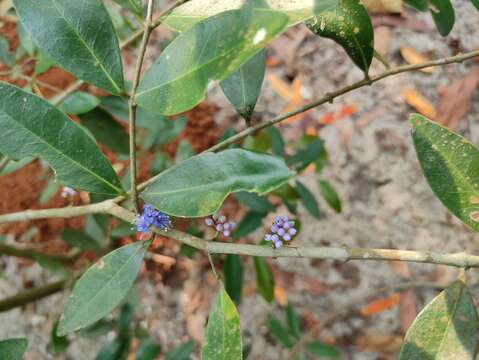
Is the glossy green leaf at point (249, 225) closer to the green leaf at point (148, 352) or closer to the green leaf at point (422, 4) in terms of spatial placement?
the green leaf at point (148, 352)

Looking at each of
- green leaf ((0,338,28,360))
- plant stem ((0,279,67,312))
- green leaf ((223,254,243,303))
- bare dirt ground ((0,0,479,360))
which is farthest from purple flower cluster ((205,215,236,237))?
bare dirt ground ((0,0,479,360))

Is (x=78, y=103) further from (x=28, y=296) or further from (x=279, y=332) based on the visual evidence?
(x=279, y=332)

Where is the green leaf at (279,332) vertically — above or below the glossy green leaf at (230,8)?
below

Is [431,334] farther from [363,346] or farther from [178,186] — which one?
[363,346]

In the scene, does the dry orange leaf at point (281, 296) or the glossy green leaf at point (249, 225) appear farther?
the dry orange leaf at point (281, 296)

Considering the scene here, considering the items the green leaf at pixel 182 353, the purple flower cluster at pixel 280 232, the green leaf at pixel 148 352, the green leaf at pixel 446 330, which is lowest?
the green leaf at pixel 182 353

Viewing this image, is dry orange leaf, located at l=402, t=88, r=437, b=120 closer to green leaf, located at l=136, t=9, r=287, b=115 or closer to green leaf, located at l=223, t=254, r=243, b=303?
green leaf, located at l=223, t=254, r=243, b=303

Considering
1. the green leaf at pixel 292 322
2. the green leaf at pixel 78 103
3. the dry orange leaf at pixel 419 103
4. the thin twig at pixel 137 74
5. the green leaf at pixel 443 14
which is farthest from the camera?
the dry orange leaf at pixel 419 103

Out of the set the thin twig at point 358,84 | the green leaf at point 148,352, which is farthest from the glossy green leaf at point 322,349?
the thin twig at point 358,84

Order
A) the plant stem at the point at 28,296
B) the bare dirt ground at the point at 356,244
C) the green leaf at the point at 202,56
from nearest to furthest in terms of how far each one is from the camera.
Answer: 1. the green leaf at the point at 202,56
2. the plant stem at the point at 28,296
3. the bare dirt ground at the point at 356,244
